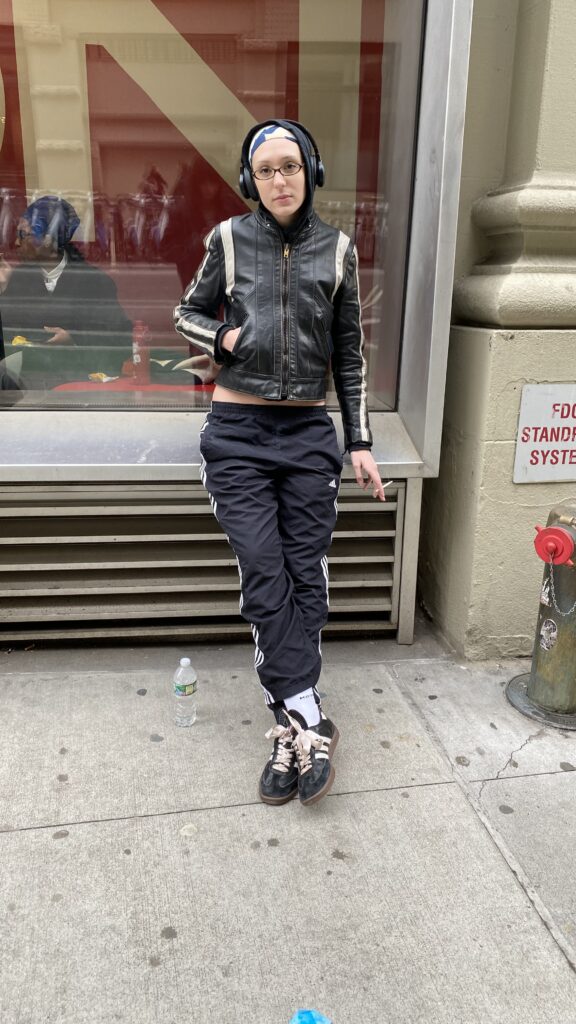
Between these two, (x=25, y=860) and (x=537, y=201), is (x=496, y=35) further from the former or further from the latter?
(x=25, y=860)

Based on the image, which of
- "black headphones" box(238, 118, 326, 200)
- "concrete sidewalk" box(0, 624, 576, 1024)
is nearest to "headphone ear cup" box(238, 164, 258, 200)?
"black headphones" box(238, 118, 326, 200)

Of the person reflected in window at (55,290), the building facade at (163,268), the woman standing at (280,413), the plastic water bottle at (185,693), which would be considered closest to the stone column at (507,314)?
the building facade at (163,268)

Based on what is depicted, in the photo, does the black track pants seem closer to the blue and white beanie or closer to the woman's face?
the woman's face

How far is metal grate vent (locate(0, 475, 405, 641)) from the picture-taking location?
10.7 ft

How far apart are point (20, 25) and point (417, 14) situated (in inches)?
63.2

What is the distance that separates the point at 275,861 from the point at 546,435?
1.93 metres

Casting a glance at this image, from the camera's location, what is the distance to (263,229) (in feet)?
8.43

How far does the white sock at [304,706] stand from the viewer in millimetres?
2520

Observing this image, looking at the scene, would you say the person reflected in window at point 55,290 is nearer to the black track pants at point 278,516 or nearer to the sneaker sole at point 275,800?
the black track pants at point 278,516

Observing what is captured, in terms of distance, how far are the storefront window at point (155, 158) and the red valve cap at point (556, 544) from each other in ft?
3.57

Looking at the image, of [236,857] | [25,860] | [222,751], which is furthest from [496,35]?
[25,860]

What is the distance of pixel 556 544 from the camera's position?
9.23 feet

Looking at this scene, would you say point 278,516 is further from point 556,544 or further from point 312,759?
point 556,544

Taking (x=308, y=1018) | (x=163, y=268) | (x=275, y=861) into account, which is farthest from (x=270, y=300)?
(x=308, y=1018)
